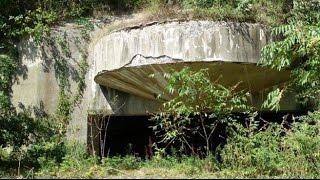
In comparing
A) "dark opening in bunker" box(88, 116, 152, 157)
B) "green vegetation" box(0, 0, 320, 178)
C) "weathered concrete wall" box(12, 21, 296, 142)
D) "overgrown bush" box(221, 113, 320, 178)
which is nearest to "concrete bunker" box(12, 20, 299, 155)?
"weathered concrete wall" box(12, 21, 296, 142)

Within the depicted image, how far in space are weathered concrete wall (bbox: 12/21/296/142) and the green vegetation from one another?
0.46 ft

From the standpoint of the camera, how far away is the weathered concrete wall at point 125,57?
915 cm

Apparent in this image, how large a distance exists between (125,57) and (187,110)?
169 centimetres

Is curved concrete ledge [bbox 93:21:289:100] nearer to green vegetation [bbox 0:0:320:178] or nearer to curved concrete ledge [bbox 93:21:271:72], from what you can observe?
curved concrete ledge [bbox 93:21:271:72]

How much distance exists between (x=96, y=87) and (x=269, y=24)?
3.64 meters

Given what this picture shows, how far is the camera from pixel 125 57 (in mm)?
9531

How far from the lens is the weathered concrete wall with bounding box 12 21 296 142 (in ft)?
30.0

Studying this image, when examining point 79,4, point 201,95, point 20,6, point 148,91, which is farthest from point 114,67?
point 20,6

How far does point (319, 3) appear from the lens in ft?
33.1

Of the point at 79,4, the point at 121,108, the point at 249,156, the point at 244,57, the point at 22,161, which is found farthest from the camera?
the point at 79,4

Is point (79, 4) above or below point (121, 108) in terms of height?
above

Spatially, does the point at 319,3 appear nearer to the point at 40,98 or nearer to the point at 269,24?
the point at 269,24

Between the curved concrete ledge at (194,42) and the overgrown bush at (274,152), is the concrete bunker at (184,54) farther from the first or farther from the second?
the overgrown bush at (274,152)

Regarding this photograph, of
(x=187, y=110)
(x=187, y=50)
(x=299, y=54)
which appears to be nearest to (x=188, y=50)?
(x=187, y=50)
